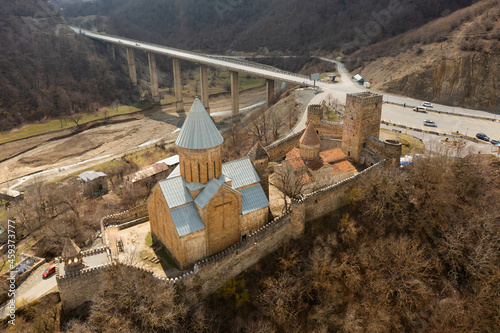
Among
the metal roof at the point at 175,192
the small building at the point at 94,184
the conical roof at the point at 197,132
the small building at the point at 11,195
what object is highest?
the conical roof at the point at 197,132

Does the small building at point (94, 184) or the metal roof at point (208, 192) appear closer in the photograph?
the metal roof at point (208, 192)

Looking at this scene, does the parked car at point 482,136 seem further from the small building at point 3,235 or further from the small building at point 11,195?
the small building at point 11,195

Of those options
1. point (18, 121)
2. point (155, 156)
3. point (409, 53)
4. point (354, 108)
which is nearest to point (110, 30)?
point (18, 121)

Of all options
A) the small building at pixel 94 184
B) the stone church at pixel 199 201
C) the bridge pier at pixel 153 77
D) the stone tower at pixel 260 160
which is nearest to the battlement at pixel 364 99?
the stone tower at pixel 260 160

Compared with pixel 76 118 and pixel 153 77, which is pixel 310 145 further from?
pixel 153 77

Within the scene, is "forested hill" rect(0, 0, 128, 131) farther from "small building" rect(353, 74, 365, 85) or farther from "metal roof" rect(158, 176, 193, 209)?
"metal roof" rect(158, 176, 193, 209)

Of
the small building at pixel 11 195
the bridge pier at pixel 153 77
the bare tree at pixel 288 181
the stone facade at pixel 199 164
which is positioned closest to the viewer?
the stone facade at pixel 199 164

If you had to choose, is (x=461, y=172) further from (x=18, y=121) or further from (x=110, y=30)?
(x=110, y=30)
